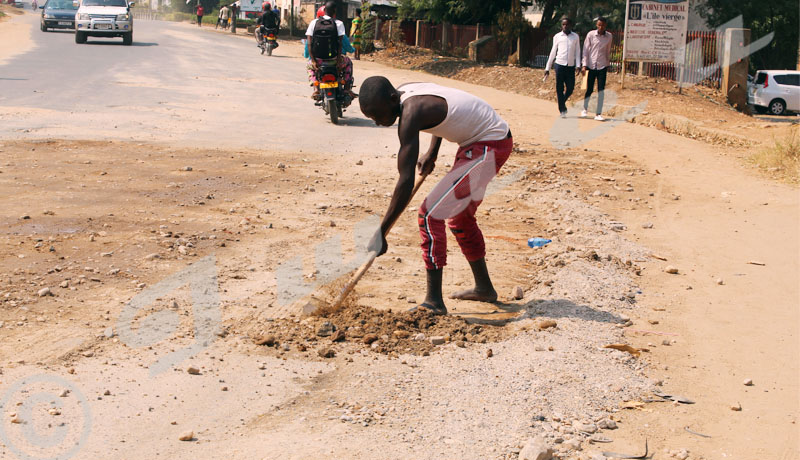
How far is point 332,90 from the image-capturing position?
12.2m

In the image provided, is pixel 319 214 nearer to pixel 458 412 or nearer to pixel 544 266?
pixel 544 266

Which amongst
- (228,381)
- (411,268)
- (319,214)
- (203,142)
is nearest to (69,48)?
(203,142)

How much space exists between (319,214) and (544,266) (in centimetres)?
214

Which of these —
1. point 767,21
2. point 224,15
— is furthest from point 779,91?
point 224,15

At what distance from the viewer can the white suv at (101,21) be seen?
2550 centimetres

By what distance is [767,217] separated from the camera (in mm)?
8023

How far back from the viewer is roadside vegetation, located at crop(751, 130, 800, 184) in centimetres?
975

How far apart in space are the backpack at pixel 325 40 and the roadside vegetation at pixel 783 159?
6.08 metres

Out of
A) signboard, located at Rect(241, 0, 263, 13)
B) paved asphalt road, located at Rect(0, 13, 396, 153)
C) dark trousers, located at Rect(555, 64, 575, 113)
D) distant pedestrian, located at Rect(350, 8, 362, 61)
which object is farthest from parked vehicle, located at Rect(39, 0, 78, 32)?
dark trousers, located at Rect(555, 64, 575, 113)

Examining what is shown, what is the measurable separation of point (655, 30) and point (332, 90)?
27.3 feet

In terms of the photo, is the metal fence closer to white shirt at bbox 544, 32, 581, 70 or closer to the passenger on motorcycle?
white shirt at bbox 544, 32, 581, 70

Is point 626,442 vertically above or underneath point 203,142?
underneath

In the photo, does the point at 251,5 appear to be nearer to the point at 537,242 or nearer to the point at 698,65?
the point at 698,65

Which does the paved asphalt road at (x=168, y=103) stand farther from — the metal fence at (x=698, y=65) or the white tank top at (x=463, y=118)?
the metal fence at (x=698, y=65)
